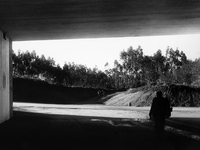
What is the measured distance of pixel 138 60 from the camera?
86.1 m

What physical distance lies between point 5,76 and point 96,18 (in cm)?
672

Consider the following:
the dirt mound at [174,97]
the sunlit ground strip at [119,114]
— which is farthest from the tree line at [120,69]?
the sunlit ground strip at [119,114]

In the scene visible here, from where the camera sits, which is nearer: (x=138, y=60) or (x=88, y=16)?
(x=88, y=16)

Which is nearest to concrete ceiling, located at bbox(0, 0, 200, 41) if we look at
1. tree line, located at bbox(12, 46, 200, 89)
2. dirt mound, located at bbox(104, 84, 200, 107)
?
dirt mound, located at bbox(104, 84, 200, 107)

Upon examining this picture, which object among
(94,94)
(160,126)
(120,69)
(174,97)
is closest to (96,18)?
(160,126)

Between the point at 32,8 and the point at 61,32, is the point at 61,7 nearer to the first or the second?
the point at 32,8

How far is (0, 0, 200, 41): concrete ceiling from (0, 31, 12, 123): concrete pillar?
698 mm

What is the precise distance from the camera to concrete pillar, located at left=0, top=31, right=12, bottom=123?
14.6 m

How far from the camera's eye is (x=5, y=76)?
15.4 m

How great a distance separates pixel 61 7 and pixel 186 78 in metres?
61.0

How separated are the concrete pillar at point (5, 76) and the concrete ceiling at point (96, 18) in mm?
698

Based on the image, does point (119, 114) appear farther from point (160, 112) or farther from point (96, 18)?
Answer: point (160, 112)

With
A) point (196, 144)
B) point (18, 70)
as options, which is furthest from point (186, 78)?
point (196, 144)

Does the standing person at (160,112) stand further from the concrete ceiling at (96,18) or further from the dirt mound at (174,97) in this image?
the dirt mound at (174,97)
